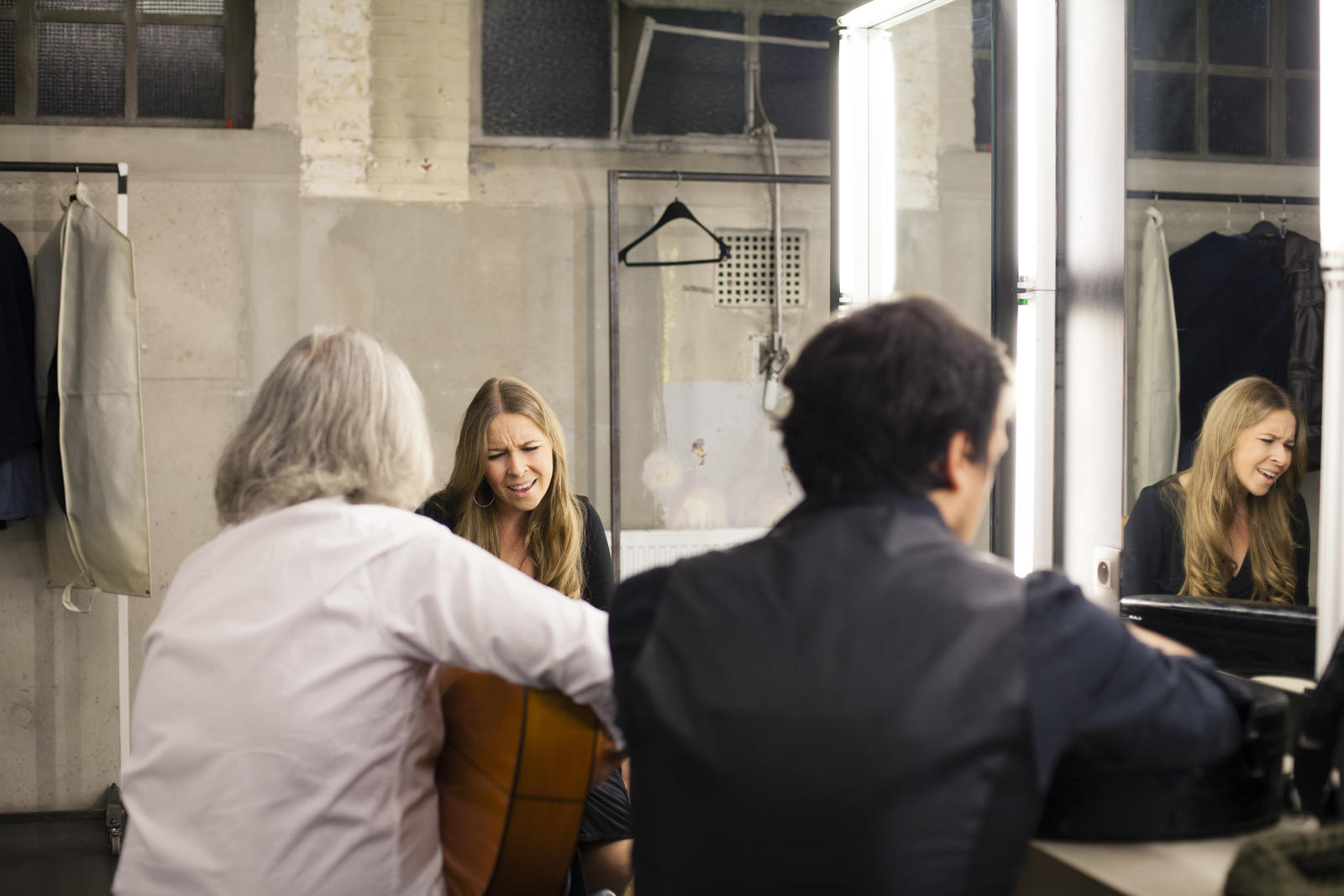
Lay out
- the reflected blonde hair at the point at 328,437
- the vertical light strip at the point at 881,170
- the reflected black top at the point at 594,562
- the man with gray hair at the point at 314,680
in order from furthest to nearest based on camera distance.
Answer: the reflected black top at the point at 594,562
the vertical light strip at the point at 881,170
the reflected blonde hair at the point at 328,437
the man with gray hair at the point at 314,680

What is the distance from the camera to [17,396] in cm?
339

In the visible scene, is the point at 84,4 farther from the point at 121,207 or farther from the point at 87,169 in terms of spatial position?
the point at 121,207

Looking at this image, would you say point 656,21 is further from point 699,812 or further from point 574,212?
point 699,812

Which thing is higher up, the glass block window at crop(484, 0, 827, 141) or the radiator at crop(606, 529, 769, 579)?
the glass block window at crop(484, 0, 827, 141)

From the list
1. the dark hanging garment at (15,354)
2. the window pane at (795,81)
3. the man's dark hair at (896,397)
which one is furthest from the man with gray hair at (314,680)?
the window pane at (795,81)

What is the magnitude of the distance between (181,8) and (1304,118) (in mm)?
3560

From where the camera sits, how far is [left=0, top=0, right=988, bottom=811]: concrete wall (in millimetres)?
3807

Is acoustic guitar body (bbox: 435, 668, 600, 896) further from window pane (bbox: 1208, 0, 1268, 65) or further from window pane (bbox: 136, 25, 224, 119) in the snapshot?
window pane (bbox: 136, 25, 224, 119)

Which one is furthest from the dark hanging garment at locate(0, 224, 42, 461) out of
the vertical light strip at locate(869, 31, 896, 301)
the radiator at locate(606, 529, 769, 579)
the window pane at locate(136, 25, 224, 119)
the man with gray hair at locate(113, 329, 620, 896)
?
the vertical light strip at locate(869, 31, 896, 301)

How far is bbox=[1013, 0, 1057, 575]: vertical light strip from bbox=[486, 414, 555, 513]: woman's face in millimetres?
1097

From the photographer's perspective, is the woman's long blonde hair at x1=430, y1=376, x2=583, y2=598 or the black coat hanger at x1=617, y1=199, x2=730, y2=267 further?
the black coat hanger at x1=617, y1=199, x2=730, y2=267

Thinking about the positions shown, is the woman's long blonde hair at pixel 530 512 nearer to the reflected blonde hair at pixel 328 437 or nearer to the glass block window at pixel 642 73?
the reflected blonde hair at pixel 328 437

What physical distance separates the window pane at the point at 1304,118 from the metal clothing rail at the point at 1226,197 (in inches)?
2.5

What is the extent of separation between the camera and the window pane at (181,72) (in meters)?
3.91
